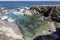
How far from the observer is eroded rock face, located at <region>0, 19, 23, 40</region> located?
24.4 meters

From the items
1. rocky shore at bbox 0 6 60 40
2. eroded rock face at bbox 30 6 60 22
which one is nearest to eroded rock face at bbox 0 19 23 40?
rocky shore at bbox 0 6 60 40

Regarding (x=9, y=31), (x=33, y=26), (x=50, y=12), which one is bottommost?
(x=9, y=31)

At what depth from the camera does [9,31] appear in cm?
2641

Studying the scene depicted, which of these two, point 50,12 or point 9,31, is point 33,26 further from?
point 50,12

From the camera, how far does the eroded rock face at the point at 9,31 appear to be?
24438 millimetres

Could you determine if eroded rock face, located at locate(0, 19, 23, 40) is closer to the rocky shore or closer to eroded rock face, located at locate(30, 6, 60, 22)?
the rocky shore

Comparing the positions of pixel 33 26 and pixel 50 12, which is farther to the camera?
pixel 50 12

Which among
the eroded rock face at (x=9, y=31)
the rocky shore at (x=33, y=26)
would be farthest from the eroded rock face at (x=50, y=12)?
the eroded rock face at (x=9, y=31)

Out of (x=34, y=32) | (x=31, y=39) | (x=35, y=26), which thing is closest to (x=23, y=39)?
(x=31, y=39)

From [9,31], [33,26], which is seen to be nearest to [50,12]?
[33,26]

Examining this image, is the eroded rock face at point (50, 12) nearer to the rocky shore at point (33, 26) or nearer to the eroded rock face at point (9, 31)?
the rocky shore at point (33, 26)

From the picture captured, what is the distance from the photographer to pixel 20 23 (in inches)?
1193

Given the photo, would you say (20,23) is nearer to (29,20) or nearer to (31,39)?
(29,20)

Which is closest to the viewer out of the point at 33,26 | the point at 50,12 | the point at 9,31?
the point at 9,31
